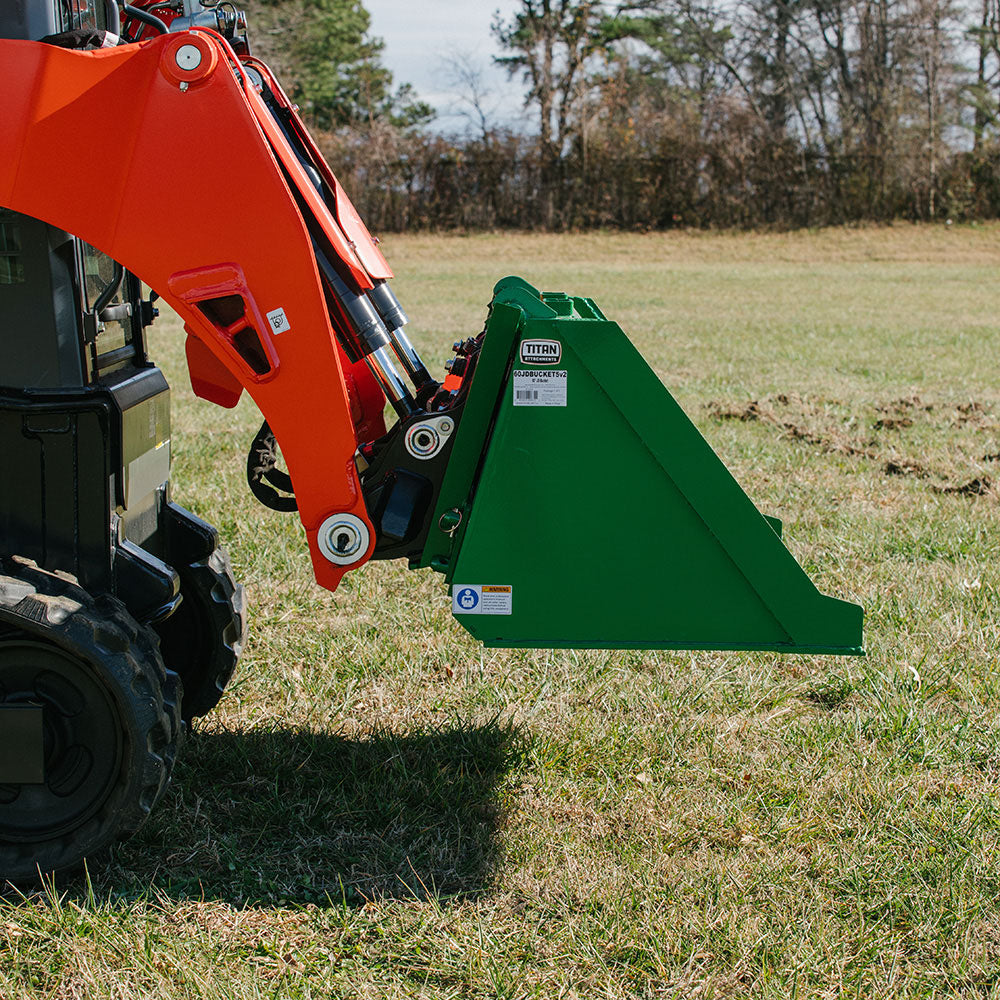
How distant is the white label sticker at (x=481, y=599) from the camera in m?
2.58

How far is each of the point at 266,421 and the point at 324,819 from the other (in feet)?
3.63

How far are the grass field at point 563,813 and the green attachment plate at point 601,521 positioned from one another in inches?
23.6

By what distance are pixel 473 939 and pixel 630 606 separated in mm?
856

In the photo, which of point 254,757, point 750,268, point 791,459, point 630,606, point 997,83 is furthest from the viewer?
point 997,83

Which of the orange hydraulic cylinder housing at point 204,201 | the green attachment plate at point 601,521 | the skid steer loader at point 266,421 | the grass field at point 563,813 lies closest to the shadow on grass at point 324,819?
the grass field at point 563,813

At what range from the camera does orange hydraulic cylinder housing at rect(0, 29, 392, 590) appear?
2301 mm

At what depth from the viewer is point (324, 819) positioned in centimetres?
290

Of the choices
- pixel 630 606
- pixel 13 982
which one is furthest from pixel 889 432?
pixel 13 982

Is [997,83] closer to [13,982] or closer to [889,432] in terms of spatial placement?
[889,432]

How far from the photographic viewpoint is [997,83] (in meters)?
36.7

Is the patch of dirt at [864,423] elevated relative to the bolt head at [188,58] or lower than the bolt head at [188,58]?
lower

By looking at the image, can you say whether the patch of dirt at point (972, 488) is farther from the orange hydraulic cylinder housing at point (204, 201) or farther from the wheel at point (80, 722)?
the wheel at point (80, 722)

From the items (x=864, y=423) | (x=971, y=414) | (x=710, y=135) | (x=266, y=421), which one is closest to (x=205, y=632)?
(x=266, y=421)

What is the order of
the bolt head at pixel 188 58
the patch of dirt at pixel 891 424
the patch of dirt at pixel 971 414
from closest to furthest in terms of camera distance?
the bolt head at pixel 188 58
the patch of dirt at pixel 891 424
the patch of dirt at pixel 971 414
